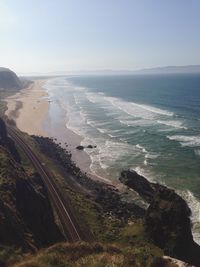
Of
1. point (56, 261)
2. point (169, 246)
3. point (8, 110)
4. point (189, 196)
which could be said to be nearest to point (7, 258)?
point (56, 261)

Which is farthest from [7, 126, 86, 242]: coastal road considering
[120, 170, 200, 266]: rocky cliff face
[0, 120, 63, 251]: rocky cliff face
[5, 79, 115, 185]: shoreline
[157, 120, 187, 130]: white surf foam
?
[157, 120, 187, 130]: white surf foam

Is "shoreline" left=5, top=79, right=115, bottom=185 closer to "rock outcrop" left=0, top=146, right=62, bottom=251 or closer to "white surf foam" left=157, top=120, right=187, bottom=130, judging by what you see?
"rock outcrop" left=0, top=146, right=62, bottom=251

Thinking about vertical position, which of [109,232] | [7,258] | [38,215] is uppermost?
[7,258]

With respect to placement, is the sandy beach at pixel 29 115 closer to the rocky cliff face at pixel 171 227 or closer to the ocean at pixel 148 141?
the ocean at pixel 148 141

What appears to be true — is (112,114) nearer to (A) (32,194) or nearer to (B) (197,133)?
(B) (197,133)

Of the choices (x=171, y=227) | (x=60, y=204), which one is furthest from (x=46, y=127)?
(x=171, y=227)

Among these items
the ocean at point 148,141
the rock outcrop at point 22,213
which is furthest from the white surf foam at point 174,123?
the rock outcrop at point 22,213
